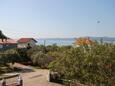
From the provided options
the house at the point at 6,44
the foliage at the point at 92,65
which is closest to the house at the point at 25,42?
the house at the point at 6,44

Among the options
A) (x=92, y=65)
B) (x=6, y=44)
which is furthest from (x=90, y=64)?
(x=6, y=44)

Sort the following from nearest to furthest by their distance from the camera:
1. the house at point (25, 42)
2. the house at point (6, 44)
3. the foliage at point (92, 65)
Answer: the foliage at point (92, 65)
the house at point (6, 44)
the house at point (25, 42)

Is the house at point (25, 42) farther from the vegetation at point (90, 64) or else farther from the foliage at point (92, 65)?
the foliage at point (92, 65)

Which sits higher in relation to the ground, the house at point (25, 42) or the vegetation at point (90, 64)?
the vegetation at point (90, 64)

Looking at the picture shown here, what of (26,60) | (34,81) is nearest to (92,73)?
(34,81)

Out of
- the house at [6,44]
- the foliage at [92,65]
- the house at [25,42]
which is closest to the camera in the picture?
the foliage at [92,65]

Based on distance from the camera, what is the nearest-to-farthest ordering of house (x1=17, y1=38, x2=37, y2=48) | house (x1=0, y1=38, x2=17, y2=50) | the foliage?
the foliage, house (x1=0, y1=38, x2=17, y2=50), house (x1=17, y1=38, x2=37, y2=48)

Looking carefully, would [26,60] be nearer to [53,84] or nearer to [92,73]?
[53,84]

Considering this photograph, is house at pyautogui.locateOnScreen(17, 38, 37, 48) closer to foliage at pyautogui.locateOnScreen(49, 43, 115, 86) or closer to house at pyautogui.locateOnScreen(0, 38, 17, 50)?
house at pyautogui.locateOnScreen(0, 38, 17, 50)

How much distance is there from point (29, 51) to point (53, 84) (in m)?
20.3

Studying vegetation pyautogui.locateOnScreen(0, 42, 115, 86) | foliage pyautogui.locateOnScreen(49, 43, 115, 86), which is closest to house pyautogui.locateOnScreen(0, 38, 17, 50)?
vegetation pyautogui.locateOnScreen(0, 42, 115, 86)

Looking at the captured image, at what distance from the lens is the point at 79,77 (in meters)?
14.3

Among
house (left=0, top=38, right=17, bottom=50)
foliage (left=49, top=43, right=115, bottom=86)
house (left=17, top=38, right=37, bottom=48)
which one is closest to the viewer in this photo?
foliage (left=49, top=43, right=115, bottom=86)

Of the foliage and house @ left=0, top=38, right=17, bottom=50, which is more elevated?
the foliage
